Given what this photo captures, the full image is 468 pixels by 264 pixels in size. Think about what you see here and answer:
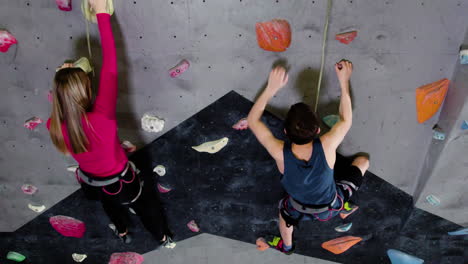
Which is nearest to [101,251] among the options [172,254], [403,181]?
[172,254]

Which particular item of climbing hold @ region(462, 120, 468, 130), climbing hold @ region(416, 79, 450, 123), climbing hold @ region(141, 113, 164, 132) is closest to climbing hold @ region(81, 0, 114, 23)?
climbing hold @ region(141, 113, 164, 132)

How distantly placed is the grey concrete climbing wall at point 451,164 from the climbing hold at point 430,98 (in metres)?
0.03

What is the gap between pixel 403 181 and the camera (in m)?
1.83

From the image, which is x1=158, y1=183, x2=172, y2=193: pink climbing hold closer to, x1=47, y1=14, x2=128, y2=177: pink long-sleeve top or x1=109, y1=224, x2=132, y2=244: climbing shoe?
x1=109, y1=224, x2=132, y2=244: climbing shoe

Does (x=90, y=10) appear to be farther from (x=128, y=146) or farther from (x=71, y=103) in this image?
(x=128, y=146)

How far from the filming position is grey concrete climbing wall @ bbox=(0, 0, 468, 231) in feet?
4.66

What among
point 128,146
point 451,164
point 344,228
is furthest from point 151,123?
point 451,164

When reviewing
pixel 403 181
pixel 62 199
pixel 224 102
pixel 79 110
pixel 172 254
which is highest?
pixel 79 110

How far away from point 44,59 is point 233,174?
107cm

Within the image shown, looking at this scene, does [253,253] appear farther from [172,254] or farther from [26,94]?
[26,94]

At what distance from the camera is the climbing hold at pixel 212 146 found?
172 centimetres

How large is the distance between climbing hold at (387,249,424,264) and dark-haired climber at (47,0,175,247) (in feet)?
5.33

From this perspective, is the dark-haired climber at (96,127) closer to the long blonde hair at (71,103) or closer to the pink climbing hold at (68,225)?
the long blonde hair at (71,103)

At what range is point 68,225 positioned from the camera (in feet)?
6.48
